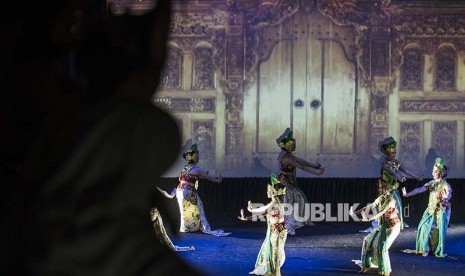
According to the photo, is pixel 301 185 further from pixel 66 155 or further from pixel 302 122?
pixel 66 155

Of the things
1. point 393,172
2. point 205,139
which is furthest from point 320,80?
point 393,172

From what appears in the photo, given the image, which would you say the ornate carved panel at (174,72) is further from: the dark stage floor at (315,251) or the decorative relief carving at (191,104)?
the dark stage floor at (315,251)

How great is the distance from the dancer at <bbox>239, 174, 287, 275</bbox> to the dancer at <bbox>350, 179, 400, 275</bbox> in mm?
1024

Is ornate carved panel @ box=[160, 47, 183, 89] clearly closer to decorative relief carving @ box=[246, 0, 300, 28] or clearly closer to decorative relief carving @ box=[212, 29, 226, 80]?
decorative relief carving @ box=[212, 29, 226, 80]

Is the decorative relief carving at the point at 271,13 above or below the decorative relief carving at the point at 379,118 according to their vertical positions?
above

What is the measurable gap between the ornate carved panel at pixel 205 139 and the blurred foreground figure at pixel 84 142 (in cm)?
1362

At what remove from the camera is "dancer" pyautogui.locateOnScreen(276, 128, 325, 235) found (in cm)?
1196

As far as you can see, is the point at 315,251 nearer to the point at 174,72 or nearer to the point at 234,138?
the point at 234,138

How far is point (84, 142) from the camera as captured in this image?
1173 millimetres

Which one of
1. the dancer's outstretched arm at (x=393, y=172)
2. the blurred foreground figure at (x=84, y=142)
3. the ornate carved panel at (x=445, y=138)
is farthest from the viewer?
the ornate carved panel at (x=445, y=138)

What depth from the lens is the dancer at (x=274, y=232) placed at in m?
8.02

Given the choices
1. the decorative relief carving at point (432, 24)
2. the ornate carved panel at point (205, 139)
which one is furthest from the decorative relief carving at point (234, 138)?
the decorative relief carving at point (432, 24)

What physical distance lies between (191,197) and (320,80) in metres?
4.23

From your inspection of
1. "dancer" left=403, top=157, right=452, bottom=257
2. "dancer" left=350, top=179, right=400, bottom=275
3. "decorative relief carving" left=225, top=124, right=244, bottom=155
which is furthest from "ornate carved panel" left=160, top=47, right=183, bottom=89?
"dancer" left=350, top=179, right=400, bottom=275
